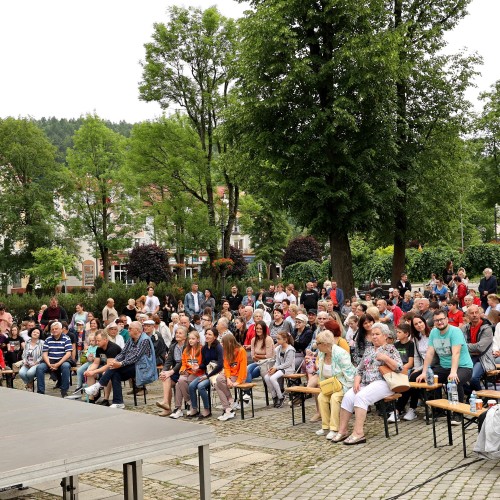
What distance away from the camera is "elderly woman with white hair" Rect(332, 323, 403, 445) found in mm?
9148

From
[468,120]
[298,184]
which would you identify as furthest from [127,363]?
[468,120]

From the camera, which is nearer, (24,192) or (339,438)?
(339,438)

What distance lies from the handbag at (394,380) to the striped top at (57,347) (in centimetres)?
733

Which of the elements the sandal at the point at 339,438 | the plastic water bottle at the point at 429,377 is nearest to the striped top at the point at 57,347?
the sandal at the point at 339,438

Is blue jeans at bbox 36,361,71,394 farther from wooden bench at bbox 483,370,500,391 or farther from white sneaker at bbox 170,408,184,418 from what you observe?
wooden bench at bbox 483,370,500,391

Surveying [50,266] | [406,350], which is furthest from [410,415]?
[50,266]

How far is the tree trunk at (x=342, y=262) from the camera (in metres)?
25.0

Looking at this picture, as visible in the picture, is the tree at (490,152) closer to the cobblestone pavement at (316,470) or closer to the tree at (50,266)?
the tree at (50,266)

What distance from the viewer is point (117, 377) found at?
12.6 metres

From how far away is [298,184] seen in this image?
24203 mm

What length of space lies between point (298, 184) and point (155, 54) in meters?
16.9

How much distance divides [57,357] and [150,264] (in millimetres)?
45419

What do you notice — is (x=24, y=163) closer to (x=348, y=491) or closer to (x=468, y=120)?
(x=468, y=120)

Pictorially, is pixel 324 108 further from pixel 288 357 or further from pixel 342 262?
pixel 288 357
